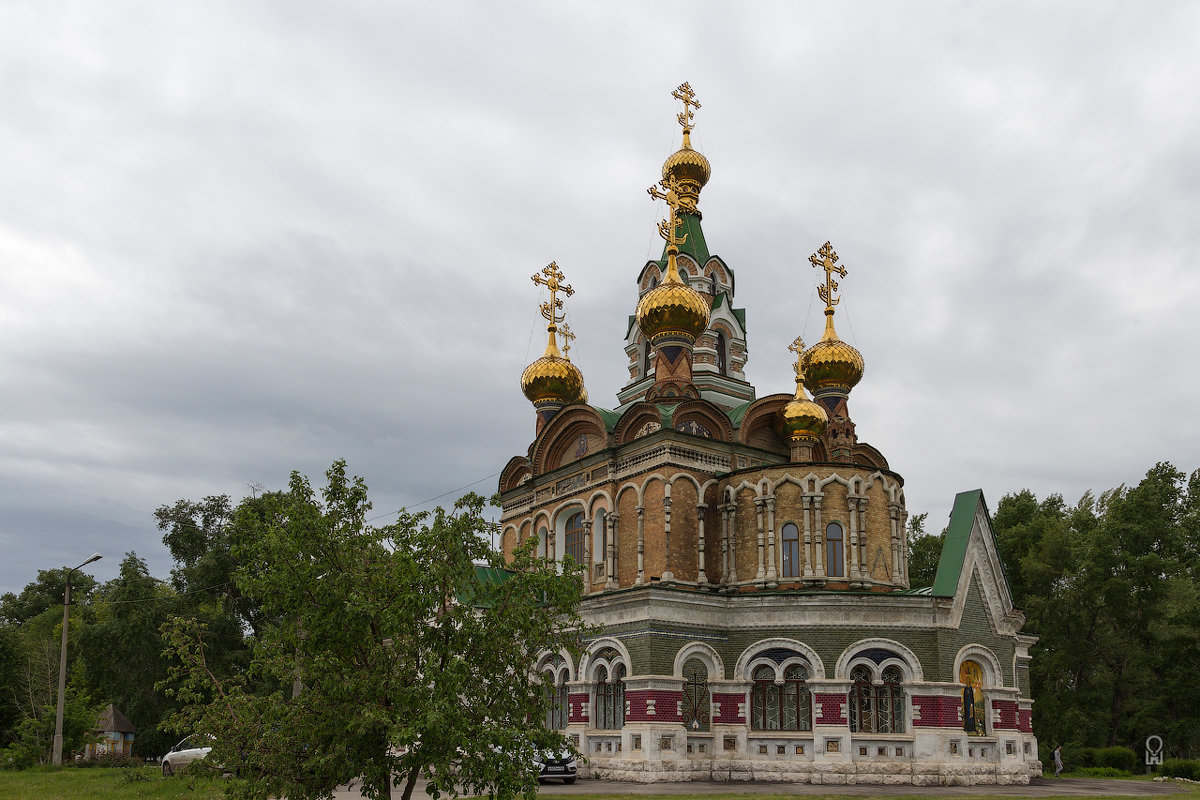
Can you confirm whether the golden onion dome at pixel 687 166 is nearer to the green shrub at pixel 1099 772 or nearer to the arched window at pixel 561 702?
the arched window at pixel 561 702

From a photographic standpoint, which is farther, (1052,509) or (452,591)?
(1052,509)

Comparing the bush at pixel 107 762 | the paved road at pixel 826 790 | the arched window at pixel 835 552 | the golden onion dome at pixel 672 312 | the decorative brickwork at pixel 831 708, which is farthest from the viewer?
the golden onion dome at pixel 672 312

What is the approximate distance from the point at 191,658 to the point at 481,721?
3.21 m

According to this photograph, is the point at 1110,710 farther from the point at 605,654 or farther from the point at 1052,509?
the point at 605,654

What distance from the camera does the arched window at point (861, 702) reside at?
70.1 ft

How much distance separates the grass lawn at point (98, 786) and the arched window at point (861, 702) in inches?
505

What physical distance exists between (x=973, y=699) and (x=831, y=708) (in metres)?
3.48

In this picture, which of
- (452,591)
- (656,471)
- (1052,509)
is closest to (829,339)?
(656,471)

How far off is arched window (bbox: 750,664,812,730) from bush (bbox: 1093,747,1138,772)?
12.5m

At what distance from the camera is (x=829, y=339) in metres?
29.6

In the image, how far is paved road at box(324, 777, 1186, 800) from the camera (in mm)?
18109

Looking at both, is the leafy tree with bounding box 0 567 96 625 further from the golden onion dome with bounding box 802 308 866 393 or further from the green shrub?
the green shrub

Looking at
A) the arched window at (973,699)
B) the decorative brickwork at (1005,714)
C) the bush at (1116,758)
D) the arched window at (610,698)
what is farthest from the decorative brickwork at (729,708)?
the bush at (1116,758)

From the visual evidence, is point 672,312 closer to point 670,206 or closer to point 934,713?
point 670,206
